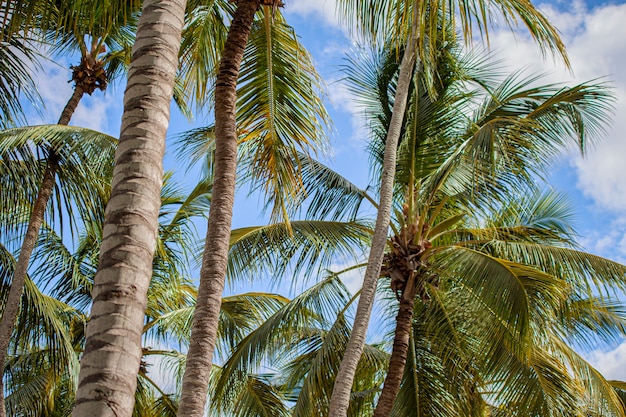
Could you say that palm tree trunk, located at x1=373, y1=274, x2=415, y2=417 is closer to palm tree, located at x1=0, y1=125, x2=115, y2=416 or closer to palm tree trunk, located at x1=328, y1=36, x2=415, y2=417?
palm tree trunk, located at x1=328, y1=36, x2=415, y2=417

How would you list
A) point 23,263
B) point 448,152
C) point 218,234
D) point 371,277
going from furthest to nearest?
point 448,152 < point 23,263 < point 371,277 < point 218,234

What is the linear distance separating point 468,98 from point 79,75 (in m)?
6.13

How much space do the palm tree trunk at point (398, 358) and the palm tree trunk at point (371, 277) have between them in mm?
1140

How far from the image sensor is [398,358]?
971 centimetres

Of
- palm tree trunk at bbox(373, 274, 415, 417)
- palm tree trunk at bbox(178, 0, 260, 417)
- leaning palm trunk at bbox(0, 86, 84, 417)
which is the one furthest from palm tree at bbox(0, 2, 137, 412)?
palm tree trunk at bbox(373, 274, 415, 417)

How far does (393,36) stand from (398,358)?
3.88 metres

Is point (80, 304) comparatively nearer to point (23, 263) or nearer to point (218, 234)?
point (23, 263)

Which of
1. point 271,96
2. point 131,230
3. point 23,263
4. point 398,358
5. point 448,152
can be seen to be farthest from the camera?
point 448,152

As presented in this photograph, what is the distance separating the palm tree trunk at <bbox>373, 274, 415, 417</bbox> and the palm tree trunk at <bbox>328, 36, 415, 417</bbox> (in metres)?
1.14

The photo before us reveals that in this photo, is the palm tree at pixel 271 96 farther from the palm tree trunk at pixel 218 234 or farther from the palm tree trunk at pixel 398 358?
the palm tree trunk at pixel 398 358

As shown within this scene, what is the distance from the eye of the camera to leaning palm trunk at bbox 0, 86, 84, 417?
976cm

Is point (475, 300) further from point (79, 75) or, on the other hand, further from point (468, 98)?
point (79, 75)

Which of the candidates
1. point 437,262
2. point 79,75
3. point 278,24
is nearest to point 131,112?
point 278,24

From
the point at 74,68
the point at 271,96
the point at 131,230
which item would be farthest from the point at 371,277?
the point at 74,68
